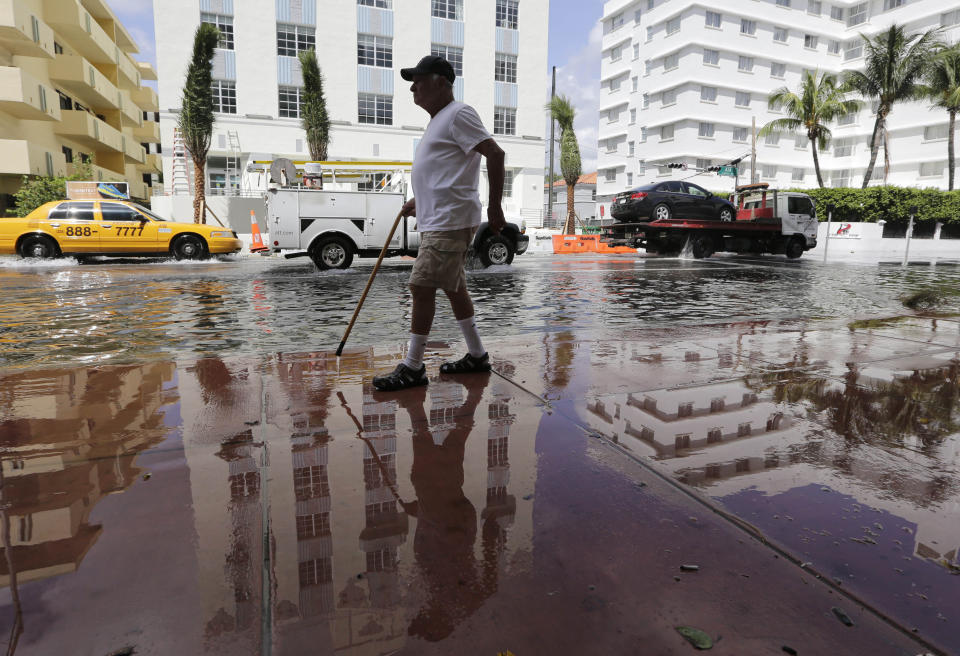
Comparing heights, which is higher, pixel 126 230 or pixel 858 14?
pixel 858 14

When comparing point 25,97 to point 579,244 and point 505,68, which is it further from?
point 579,244

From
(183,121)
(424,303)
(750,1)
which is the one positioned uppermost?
(750,1)

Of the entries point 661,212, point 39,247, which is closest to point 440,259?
point 39,247

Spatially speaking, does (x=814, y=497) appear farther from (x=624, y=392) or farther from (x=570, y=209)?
(x=570, y=209)

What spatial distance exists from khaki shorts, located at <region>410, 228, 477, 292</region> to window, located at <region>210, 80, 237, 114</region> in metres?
29.4

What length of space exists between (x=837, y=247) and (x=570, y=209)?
46.0 ft

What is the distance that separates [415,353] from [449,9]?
3292cm

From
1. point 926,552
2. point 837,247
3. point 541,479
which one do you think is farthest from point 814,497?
point 837,247

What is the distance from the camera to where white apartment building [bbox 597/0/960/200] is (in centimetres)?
4706

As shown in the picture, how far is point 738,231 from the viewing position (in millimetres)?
18344

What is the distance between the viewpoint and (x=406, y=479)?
212cm

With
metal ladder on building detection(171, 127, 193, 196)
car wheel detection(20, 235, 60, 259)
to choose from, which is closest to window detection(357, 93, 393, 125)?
metal ladder on building detection(171, 127, 193, 196)

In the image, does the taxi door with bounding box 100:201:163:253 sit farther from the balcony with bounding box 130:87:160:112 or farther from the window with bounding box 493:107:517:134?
the balcony with bounding box 130:87:160:112

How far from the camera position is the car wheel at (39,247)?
14.2 metres
